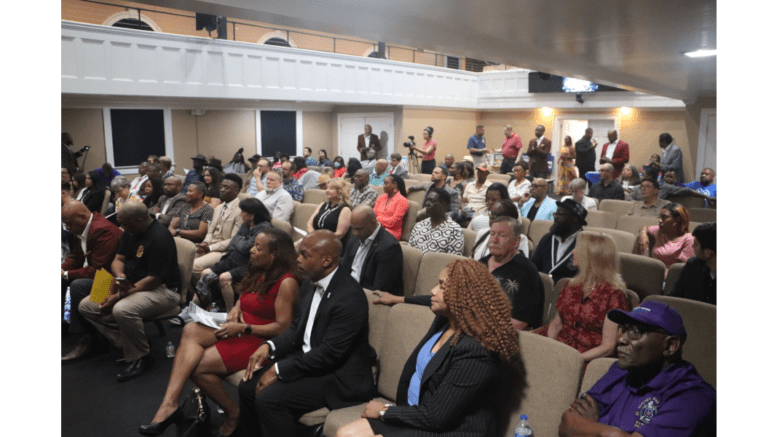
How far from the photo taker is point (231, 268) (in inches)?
197

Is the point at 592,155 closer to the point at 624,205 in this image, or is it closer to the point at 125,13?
the point at 624,205

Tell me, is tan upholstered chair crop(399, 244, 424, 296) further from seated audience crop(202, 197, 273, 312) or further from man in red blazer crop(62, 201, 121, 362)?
man in red blazer crop(62, 201, 121, 362)

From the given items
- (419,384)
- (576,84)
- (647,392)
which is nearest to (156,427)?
(419,384)

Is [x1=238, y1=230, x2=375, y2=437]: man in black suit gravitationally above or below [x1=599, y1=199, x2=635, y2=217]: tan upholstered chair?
below

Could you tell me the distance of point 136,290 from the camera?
430 centimetres

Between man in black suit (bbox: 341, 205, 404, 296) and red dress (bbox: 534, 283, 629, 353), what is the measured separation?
1.24 m

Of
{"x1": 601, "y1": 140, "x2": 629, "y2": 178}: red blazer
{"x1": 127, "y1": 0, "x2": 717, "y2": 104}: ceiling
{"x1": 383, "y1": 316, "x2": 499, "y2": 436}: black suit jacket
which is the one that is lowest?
{"x1": 383, "y1": 316, "x2": 499, "y2": 436}: black suit jacket

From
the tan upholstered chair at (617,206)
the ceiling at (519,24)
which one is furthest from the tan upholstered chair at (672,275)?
the tan upholstered chair at (617,206)

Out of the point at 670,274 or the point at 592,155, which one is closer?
the point at 670,274

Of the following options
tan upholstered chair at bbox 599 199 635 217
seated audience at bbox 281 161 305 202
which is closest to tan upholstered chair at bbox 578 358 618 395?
tan upholstered chair at bbox 599 199 635 217

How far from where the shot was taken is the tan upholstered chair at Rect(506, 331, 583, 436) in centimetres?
232

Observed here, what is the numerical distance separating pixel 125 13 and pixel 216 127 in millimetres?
3925

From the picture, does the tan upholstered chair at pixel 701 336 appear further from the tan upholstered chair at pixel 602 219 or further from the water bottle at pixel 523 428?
the tan upholstered chair at pixel 602 219

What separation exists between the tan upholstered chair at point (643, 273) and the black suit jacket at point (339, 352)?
204 cm
